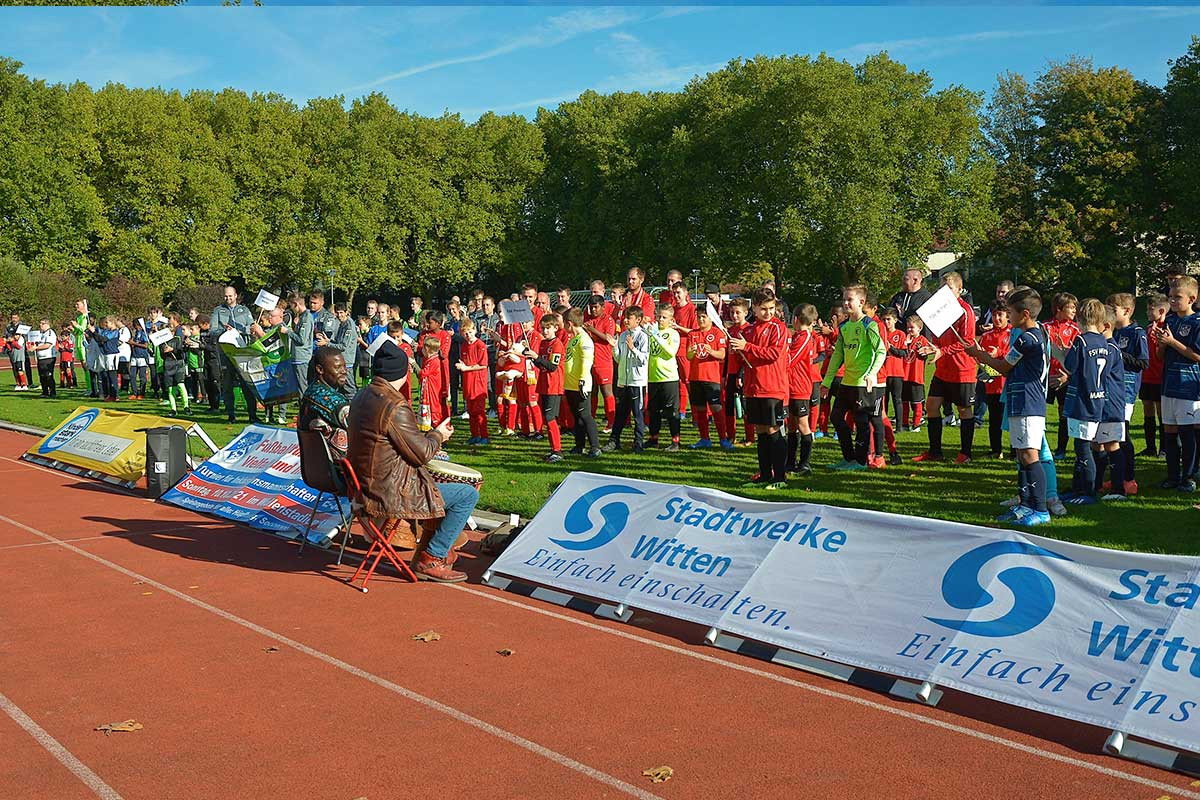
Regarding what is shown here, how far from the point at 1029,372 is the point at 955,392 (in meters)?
3.52

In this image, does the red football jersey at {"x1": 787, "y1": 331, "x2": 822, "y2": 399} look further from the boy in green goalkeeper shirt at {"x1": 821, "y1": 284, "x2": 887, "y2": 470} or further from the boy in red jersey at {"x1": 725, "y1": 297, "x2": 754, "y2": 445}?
the boy in red jersey at {"x1": 725, "y1": 297, "x2": 754, "y2": 445}

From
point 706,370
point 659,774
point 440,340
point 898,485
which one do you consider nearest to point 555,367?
point 706,370

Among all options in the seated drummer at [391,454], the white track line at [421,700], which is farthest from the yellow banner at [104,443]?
the seated drummer at [391,454]

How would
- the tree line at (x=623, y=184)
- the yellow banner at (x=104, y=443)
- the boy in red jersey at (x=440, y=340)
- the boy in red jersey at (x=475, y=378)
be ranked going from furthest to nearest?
1. the tree line at (x=623, y=184)
2. the boy in red jersey at (x=440, y=340)
3. the boy in red jersey at (x=475, y=378)
4. the yellow banner at (x=104, y=443)

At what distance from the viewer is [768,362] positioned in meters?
11.2

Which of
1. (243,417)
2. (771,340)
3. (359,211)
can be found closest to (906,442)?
(771,340)

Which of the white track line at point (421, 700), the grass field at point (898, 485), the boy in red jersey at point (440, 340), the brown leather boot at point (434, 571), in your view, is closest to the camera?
the white track line at point (421, 700)

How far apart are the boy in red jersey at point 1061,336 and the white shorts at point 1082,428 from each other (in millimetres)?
244

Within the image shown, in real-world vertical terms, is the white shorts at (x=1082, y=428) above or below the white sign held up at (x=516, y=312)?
below

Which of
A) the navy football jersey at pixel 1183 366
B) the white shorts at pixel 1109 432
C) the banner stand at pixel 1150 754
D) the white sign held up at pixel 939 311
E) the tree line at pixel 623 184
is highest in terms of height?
the tree line at pixel 623 184

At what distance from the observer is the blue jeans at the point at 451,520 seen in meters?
8.38

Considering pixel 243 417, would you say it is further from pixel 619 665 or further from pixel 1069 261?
pixel 1069 261

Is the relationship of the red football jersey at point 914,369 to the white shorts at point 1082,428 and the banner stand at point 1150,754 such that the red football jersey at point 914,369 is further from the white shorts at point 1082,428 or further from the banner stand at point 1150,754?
the banner stand at point 1150,754

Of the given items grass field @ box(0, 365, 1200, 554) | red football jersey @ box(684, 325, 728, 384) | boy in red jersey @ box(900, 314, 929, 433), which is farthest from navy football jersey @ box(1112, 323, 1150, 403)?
red football jersey @ box(684, 325, 728, 384)
